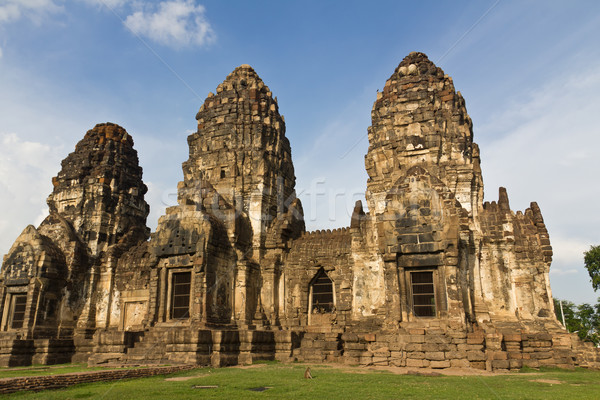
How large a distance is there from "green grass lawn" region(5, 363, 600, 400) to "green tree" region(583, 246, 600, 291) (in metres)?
24.7

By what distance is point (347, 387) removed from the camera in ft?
32.1

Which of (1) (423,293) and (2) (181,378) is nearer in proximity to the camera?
(2) (181,378)

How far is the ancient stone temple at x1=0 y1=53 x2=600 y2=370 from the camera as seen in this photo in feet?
49.7

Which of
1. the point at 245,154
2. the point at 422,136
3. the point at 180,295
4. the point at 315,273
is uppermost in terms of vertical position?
the point at 245,154

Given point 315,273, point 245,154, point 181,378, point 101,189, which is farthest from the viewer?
point 101,189

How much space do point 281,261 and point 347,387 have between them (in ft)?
34.4

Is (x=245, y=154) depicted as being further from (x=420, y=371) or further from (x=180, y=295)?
(x=420, y=371)

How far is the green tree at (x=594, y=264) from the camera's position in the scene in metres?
33.6

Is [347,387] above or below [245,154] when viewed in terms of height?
below

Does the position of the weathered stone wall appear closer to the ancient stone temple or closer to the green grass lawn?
the ancient stone temple

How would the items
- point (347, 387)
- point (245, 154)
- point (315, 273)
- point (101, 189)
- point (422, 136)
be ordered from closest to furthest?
1. point (347, 387)
2. point (422, 136)
3. point (315, 273)
4. point (245, 154)
5. point (101, 189)

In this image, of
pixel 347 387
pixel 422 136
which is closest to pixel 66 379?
pixel 347 387

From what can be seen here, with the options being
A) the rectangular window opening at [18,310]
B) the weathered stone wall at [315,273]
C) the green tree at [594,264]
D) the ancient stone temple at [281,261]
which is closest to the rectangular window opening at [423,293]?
the ancient stone temple at [281,261]

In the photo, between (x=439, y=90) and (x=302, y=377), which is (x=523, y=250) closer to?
(x=439, y=90)
